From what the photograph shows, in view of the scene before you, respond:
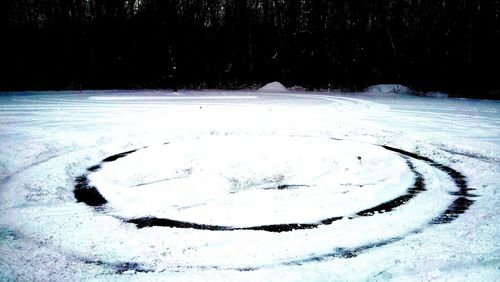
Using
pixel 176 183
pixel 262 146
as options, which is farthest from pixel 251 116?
pixel 176 183

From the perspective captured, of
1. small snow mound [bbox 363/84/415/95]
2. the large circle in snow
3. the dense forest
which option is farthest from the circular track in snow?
the dense forest

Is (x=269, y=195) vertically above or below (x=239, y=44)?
below

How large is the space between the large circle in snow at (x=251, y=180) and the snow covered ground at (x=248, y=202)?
2 centimetres

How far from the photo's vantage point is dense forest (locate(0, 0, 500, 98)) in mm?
16766

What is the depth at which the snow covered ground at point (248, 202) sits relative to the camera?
2.06 meters

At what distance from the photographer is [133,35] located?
18984 mm

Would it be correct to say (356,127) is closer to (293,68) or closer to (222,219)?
(222,219)

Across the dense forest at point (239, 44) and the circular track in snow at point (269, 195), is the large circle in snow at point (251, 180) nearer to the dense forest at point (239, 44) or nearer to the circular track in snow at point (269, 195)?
the circular track in snow at point (269, 195)

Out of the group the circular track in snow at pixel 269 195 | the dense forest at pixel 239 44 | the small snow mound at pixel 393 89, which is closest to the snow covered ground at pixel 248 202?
the circular track in snow at pixel 269 195

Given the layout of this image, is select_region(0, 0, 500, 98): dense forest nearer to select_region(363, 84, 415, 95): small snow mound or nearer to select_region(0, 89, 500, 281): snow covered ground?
select_region(363, 84, 415, 95): small snow mound

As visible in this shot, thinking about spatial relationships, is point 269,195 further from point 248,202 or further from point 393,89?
point 393,89

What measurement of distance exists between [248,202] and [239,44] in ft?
58.9

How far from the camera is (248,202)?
3045 mm

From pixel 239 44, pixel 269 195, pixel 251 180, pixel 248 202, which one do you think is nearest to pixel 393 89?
pixel 239 44
